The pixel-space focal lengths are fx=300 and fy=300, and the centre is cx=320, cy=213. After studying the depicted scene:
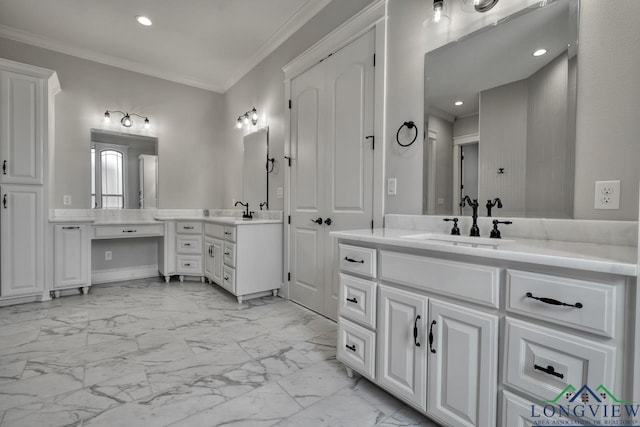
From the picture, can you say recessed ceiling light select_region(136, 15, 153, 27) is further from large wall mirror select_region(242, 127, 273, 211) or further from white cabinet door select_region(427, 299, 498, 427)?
white cabinet door select_region(427, 299, 498, 427)

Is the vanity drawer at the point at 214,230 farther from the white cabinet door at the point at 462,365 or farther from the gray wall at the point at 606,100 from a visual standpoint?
the gray wall at the point at 606,100

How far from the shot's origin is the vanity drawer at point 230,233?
304 centimetres

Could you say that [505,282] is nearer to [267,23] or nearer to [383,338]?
[383,338]

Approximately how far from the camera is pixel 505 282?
41.3 inches

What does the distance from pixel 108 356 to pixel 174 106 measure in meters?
3.54

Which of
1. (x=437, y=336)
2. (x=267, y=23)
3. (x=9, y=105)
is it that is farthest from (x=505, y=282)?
(x=9, y=105)

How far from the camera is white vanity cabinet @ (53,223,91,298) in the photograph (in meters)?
3.17

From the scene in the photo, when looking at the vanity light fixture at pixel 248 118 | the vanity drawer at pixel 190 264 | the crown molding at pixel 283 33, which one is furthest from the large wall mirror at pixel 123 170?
the crown molding at pixel 283 33

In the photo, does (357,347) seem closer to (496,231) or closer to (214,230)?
(496,231)

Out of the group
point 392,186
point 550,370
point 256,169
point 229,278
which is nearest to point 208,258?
point 229,278

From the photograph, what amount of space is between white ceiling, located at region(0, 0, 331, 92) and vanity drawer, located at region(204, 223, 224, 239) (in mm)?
2135

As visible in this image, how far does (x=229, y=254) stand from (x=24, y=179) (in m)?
2.12

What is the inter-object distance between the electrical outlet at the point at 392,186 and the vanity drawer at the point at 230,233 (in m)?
1.65

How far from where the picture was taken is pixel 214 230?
11.6ft
